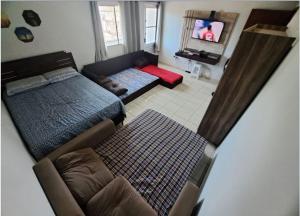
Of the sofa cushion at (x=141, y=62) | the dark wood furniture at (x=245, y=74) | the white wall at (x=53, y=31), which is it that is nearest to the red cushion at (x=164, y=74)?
the sofa cushion at (x=141, y=62)

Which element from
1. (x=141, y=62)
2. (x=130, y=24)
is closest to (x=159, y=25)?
(x=130, y=24)

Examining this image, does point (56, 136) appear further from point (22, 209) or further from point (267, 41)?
point (267, 41)

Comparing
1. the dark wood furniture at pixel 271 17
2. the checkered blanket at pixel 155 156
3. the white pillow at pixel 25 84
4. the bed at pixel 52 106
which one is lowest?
the checkered blanket at pixel 155 156

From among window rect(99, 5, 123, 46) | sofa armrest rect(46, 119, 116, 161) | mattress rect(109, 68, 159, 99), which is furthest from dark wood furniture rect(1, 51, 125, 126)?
window rect(99, 5, 123, 46)

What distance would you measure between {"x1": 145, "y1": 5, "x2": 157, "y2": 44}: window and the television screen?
4.90 feet

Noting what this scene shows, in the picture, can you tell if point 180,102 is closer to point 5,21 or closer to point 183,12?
point 183,12

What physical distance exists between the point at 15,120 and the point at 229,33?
14.9 feet

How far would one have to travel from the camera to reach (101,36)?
3291mm

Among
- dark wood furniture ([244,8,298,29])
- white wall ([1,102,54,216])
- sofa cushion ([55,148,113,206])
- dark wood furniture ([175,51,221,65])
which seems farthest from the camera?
dark wood furniture ([175,51,221,65])

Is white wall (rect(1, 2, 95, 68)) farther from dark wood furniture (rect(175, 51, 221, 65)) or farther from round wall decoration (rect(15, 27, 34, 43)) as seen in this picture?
dark wood furniture (rect(175, 51, 221, 65))

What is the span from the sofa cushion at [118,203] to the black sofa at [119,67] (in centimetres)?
193

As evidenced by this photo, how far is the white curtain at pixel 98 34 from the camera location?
294 centimetres

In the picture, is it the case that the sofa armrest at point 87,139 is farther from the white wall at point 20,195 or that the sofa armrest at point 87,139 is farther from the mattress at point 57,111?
the white wall at point 20,195

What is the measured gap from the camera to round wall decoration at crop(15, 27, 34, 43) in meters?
2.32
